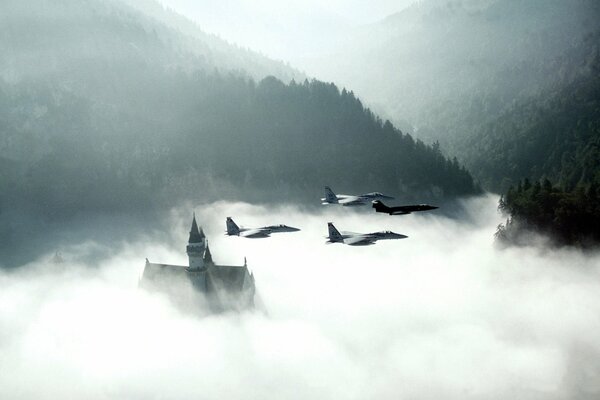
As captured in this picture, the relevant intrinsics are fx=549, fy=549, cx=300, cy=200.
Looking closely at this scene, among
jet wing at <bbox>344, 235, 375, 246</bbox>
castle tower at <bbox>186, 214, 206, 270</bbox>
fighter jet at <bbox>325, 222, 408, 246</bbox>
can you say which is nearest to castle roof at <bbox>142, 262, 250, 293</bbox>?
castle tower at <bbox>186, 214, 206, 270</bbox>

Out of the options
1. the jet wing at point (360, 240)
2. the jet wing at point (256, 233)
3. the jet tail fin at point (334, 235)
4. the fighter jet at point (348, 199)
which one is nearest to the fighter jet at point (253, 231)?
the jet wing at point (256, 233)

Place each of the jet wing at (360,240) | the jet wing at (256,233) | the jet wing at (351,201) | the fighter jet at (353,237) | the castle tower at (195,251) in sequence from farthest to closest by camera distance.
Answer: the castle tower at (195,251) → the jet wing at (256,233) → the jet wing at (351,201) → the fighter jet at (353,237) → the jet wing at (360,240)

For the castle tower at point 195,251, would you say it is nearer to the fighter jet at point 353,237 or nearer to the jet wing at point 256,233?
the jet wing at point 256,233

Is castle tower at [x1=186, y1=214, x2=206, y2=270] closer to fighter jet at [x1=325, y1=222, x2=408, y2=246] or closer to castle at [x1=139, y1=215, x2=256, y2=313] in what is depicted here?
castle at [x1=139, y1=215, x2=256, y2=313]

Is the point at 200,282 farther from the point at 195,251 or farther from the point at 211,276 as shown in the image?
the point at 195,251

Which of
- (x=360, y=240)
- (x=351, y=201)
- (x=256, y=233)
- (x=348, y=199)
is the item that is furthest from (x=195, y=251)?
(x=360, y=240)

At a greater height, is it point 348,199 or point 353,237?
point 348,199

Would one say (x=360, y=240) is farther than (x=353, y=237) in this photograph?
No

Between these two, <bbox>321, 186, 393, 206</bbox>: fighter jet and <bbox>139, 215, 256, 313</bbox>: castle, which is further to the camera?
<bbox>139, 215, 256, 313</bbox>: castle
